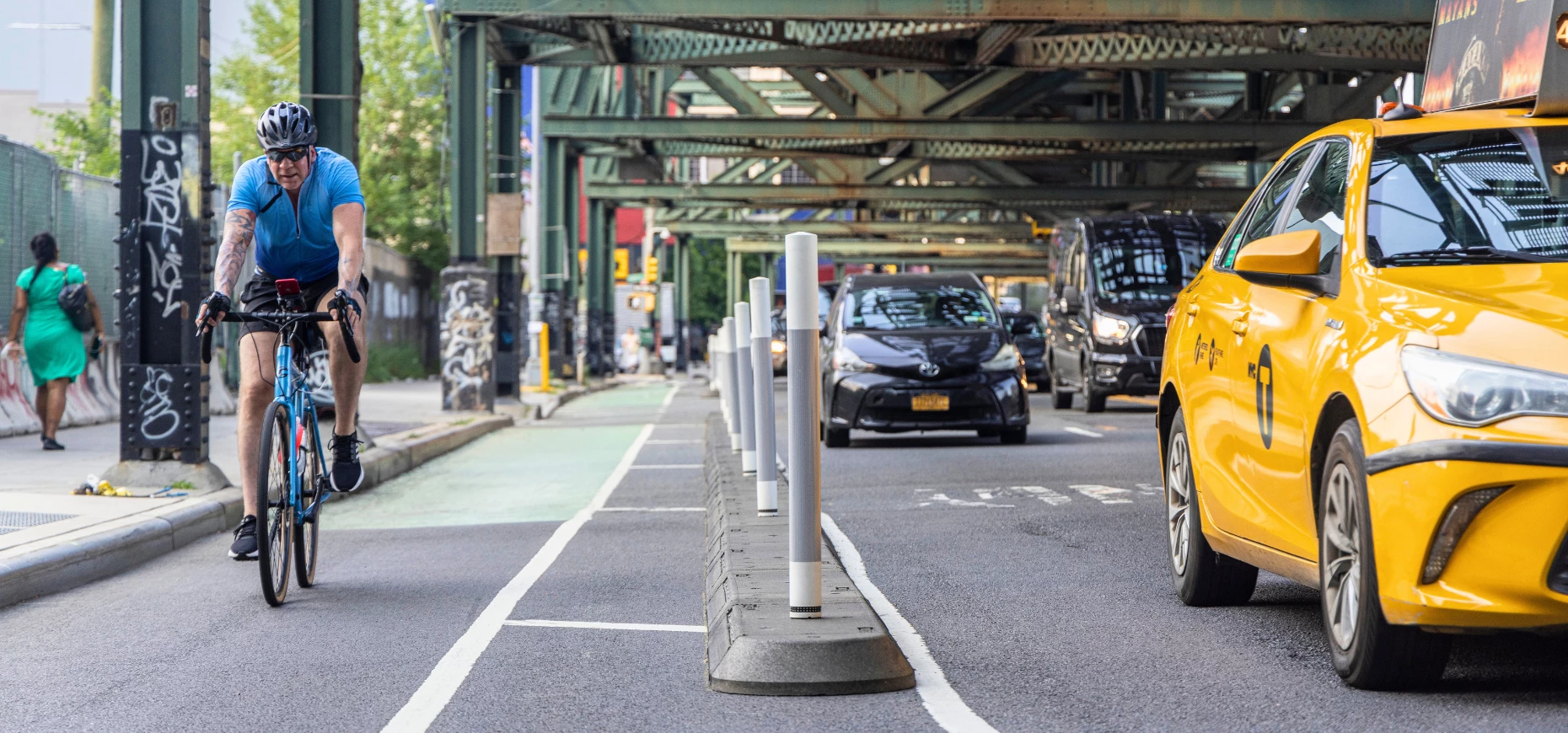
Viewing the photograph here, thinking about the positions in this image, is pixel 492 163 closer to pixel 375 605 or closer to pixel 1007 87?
pixel 1007 87

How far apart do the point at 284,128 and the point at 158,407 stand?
4235mm

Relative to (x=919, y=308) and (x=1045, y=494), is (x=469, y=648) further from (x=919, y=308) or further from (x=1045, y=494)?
(x=919, y=308)

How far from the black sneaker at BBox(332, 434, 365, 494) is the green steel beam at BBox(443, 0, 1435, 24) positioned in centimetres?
1332

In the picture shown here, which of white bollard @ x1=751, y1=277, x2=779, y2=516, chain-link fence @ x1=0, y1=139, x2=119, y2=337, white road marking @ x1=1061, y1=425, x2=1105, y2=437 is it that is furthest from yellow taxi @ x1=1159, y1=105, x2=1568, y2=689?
chain-link fence @ x1=0, y1=139, x2=119, y2=337

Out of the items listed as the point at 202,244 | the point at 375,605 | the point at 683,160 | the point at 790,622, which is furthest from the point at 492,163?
the point at 683,160

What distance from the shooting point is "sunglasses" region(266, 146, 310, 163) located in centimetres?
732

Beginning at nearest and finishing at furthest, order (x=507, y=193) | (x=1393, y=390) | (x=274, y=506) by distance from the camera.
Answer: (x=1393, y=390) → (x=274, y=506) → (x=507, y=193)

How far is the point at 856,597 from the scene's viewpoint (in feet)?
19.4

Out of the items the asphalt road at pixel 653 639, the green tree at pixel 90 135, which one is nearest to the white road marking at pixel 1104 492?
the asphalt road at pixel 653 639

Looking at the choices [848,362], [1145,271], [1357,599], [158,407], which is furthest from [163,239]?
[1145,271]

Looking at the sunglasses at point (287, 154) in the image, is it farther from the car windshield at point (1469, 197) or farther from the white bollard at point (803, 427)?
the car windshield at point (1469, 197)

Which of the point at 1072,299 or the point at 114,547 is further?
the point at 1072,299

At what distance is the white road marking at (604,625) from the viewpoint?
6348mm

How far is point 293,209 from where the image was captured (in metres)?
7.50
